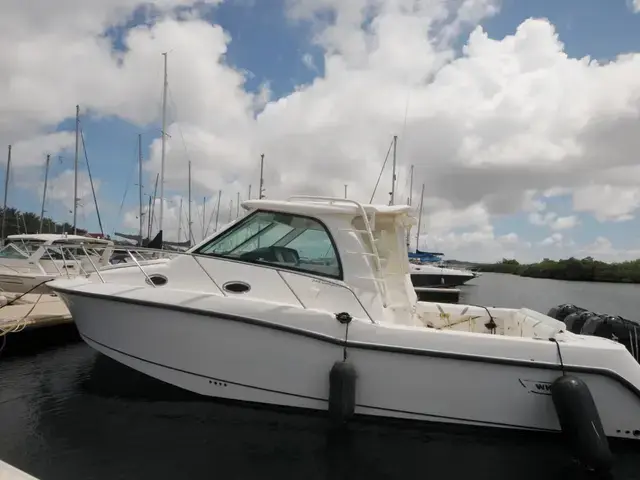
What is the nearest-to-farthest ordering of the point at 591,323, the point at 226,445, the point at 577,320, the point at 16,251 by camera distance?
the point at 226,445 < the point at 591,323 < the point at 577,320 < the point at 16,251

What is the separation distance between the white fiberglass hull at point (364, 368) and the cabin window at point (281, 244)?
801 mm

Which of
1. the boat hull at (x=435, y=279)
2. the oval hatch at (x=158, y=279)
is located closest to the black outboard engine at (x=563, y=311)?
the oval hatch at (x=158, y=279)

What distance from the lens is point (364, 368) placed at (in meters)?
5.44

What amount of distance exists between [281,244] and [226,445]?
2.49 m

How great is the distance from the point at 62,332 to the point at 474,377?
818 cm

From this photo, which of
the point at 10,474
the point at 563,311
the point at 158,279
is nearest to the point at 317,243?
the point at 158,279

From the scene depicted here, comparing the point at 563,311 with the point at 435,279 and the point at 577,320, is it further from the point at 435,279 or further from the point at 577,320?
the point at 435,279

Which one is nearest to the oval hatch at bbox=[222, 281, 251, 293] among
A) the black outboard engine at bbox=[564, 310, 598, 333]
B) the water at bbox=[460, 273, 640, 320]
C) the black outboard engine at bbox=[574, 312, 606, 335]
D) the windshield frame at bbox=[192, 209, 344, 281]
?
the windshield frame at bbox=[192, 209, 344, 281]

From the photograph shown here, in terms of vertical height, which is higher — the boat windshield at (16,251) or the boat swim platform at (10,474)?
the boat windshield at (16,251)

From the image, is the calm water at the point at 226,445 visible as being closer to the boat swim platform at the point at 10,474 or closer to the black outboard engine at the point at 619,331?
the boat swim platform at the point at 10,474

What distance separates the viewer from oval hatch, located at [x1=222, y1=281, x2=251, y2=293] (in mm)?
6096

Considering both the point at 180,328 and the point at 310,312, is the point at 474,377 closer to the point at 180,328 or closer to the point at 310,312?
the point at 310,312

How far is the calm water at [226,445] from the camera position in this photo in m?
4.61

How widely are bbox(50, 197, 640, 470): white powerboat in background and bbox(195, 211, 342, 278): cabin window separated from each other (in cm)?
1
